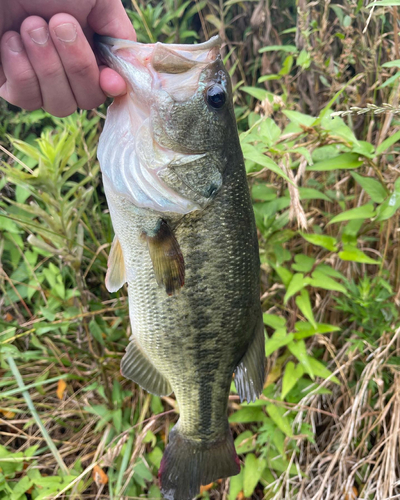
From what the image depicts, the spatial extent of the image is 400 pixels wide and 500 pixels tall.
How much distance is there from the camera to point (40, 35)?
1158mm

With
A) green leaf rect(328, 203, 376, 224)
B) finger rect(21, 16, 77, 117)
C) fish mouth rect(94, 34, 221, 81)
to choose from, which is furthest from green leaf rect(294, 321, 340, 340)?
finger rect(21, 16, 77, 117)

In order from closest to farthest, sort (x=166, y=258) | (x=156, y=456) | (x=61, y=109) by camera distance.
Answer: (x=166, y=258)
(x=61, y=109)
(x=156, y=456)

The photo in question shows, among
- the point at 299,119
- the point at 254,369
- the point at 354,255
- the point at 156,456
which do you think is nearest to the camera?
the point at 254,369

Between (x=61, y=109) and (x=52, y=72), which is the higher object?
(x=52, y=72)

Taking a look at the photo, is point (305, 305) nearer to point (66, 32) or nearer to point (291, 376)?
point (291, 376)

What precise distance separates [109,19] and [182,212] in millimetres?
661

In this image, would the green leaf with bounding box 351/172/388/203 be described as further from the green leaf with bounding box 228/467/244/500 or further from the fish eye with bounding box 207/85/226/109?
the green leaf with bounding box 228/467/244/500

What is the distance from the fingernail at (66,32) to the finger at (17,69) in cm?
14

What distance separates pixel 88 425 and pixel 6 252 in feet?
4.11

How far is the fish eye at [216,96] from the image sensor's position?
4.03ft

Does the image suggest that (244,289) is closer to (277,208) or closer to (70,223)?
(277,208)

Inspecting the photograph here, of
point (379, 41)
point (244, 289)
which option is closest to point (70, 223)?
point (244, 289)

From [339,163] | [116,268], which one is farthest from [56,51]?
[339,163]

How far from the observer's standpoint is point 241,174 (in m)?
1.33
